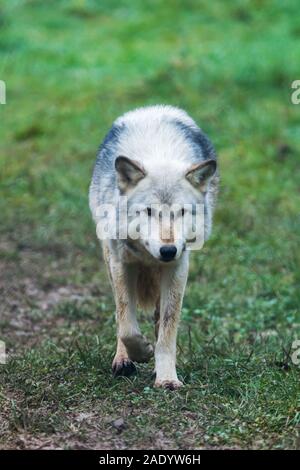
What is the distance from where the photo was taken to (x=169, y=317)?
5977 millimetres

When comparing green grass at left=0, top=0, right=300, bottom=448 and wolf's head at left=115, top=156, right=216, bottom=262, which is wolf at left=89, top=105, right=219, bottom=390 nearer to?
wolf's head at left=115, top=156, right=216, bottom=262

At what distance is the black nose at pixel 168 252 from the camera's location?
522cm

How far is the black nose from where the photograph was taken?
17.1 feet

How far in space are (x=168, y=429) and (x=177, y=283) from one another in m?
1.14

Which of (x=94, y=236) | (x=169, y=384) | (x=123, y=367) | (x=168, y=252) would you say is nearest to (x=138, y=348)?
(x=123, y=367)

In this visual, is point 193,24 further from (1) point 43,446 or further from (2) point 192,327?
(1) point 43,446

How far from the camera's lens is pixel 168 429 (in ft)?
16.6

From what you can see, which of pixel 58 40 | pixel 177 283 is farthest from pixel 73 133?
pixel 177 283

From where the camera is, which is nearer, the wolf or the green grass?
the green grass

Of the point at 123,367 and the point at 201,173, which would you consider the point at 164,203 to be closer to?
the point at 201,173

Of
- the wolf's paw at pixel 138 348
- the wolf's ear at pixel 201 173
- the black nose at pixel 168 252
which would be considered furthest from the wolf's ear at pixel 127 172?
the wolf's paw at pixel 138 348

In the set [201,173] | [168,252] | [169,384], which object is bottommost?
[169,384]

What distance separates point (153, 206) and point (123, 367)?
3.84 ft

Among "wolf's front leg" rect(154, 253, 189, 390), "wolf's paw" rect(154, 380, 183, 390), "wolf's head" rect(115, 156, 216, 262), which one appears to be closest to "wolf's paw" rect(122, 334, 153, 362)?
"wolf's front leg" rect(154, 253, 189, 390)
